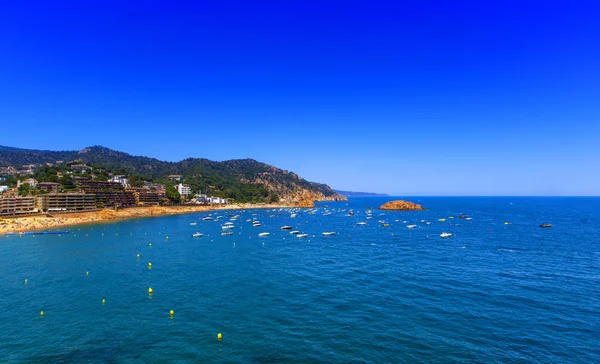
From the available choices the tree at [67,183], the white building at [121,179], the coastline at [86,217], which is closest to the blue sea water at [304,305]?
the coastline at [86,217]

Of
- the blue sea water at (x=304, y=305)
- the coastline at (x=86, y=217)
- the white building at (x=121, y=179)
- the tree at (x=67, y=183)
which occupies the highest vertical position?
the white building at (x=121, y=179)

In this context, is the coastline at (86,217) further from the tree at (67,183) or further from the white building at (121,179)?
the white building at (121,179)

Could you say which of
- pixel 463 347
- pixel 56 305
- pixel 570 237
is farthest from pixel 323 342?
pixel 570 237

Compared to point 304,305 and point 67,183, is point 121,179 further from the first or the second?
point 304,305

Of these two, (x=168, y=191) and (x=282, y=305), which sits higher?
(x=168, y=191)

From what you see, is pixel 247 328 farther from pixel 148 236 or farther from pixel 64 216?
pixel 64 216

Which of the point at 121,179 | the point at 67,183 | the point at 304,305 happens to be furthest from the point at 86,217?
the point at 304,305

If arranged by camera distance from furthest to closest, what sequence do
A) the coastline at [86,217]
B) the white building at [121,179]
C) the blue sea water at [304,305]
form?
the white building at [121,179]
the coastline at [86,217]
the blue sea water at [304,305]

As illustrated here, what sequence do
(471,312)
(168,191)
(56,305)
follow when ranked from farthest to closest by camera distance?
(168,191) → (56,305) → (471,312)
